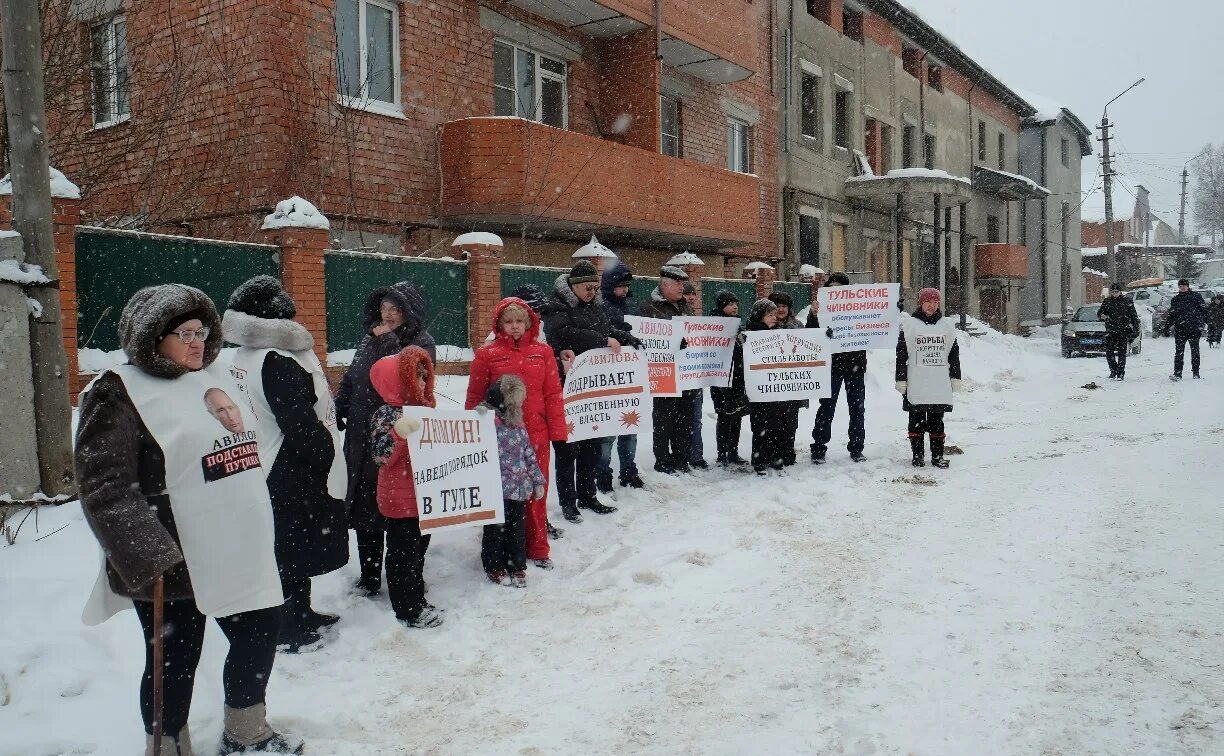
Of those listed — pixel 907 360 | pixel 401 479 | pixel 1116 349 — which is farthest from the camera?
pixel 1116 349

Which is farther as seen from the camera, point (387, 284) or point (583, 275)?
point (387, 284)

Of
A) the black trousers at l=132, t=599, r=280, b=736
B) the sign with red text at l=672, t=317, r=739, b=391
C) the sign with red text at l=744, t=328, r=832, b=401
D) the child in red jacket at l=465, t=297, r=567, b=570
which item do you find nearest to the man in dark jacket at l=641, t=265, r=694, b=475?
the sign with red text at l=672, t=317, r=739, b=391

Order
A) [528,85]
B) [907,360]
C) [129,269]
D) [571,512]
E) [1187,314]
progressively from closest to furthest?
[571,512], [129,269], [907,360], [528,85], [1187,314]

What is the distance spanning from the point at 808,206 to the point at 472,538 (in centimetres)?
1988

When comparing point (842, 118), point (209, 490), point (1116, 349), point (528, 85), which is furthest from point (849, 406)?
point (842, 118)

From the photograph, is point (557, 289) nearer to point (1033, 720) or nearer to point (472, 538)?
point (472, 538)

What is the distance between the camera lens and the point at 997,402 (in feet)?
50.7

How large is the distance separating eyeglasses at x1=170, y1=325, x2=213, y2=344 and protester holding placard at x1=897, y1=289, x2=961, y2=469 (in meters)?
7.45

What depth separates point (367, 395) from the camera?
5.02 m

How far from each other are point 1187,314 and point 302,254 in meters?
16.0

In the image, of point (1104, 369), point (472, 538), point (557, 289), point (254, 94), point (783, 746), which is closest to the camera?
point (783, 746)

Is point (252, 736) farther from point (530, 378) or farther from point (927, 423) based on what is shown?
point (927, 423)

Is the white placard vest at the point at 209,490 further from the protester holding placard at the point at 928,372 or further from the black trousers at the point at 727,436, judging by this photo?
the protester holding placard at the point at 928,372

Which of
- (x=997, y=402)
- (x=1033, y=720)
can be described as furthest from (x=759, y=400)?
(x=997, y=402)
